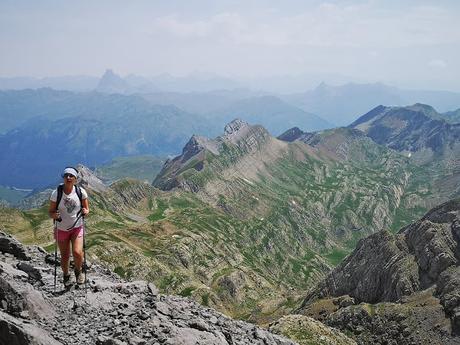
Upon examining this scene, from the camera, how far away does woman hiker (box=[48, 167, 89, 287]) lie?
89.9ft

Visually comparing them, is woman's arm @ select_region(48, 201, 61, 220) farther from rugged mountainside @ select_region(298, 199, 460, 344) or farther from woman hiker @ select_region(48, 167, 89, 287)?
rugged mountainside @ select_region(298, 199, 460, 344)

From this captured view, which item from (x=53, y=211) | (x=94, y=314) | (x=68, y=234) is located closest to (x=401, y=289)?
(x=94, y=314)

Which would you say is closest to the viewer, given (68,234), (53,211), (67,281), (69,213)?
(53,211)

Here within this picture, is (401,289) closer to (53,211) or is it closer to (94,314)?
(94,314)

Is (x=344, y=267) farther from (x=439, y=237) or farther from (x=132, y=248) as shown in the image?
(x=132, y=248)

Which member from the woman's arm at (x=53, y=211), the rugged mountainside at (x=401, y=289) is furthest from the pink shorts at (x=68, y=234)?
the rugged mountainside at (x=401, y=289)

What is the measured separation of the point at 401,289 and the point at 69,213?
386 feet

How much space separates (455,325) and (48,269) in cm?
8757

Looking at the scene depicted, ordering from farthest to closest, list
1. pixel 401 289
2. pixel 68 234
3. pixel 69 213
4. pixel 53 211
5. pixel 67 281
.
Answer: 1. pixel 401 289
2. pixel 67 281
3. pixel 68 234
4. pixel 69 213
5. pixel 53 211

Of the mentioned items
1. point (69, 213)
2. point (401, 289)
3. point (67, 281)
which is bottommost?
point (401, 289)

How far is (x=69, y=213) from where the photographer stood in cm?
2778

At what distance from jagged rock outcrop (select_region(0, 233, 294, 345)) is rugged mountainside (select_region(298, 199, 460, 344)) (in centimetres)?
7480

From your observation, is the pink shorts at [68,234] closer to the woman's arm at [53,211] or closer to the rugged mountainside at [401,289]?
the woman's arm at [53,211]

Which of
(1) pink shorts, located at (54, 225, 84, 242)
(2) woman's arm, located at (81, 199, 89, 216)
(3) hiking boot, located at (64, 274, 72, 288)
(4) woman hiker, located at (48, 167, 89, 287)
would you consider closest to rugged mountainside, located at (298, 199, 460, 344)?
(3) hiking boot, located at (64, 274, 72, 288)
